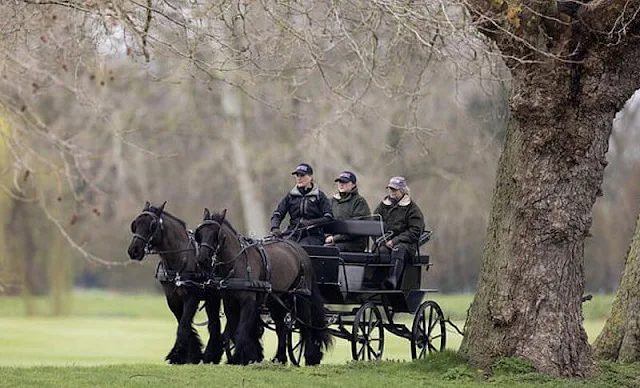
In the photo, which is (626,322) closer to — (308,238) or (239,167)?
(308,238)

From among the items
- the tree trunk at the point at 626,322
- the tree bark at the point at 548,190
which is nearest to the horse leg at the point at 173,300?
the tree bark at the point at 548,190

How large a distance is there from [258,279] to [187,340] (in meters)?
1.02

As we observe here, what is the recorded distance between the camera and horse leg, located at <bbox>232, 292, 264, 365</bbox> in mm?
15422

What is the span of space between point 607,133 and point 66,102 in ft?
87.9

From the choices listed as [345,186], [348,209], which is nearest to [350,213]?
[348,209]

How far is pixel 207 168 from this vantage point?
43.9 meters

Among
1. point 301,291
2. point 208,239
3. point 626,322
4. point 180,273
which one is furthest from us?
point 626,322

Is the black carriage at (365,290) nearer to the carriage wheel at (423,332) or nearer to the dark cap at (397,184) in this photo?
the carriage wheel at (423,332)

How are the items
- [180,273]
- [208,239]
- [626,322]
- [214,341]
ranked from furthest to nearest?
[626,322]
[214,341]
[180,273]
[208,239]

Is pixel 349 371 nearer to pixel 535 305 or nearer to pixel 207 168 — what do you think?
pixel 535 305

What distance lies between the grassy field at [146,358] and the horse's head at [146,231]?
125cm

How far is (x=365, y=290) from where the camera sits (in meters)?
17.2

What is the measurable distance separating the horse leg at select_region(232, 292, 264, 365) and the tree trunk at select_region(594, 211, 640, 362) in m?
4.51

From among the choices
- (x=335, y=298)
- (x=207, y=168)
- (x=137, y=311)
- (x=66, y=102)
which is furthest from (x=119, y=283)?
(x=335, y=298)
